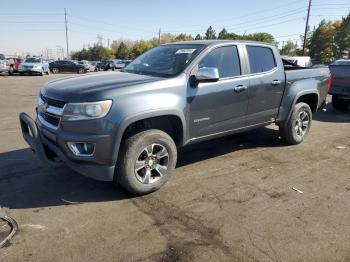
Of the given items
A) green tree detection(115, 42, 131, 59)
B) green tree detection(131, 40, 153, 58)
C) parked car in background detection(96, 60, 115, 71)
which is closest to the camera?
parked car in background detection(96, 60, 115, 71)

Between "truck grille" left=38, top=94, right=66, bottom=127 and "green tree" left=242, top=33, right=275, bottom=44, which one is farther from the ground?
"green tree" left=242, top=33, right=275, bottom=44

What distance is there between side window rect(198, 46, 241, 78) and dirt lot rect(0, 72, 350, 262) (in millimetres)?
1409

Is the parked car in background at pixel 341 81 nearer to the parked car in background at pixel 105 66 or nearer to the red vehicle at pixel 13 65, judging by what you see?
the red vehicle at pixel 13 65

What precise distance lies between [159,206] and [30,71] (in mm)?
26157

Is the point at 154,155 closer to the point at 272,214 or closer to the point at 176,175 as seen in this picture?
the point at 176,175

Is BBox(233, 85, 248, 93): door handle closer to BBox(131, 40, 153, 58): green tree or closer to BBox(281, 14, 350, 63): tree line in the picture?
BBox(281, 14, 350, 63): tree line

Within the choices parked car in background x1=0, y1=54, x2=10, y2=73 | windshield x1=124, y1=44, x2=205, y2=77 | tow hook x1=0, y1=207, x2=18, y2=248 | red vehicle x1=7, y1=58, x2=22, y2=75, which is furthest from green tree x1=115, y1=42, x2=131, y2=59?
tow hook x1=0, y1=207, x2=18, y2=248

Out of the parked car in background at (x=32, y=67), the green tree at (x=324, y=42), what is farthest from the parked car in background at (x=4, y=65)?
the green tree at (x=324, y=42)

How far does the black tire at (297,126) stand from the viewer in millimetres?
6195

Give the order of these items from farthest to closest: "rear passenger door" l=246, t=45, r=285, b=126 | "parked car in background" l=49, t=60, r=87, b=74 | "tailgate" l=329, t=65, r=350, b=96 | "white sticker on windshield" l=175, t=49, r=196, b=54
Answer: "parked car in background" l=49, t=60, r=87, b=74 → "tailgate" l=329, t=65, r=350, b=96 → "rear passenger door" l=246, t=45, r=285, b=126 → "white sticker on windshield" l=175, t=49, r=196, b=54

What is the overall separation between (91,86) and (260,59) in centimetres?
287

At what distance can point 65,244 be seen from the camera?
3.13 m

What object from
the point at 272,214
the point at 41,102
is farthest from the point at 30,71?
the point at 272,214

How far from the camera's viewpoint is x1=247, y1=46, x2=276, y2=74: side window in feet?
17.5
